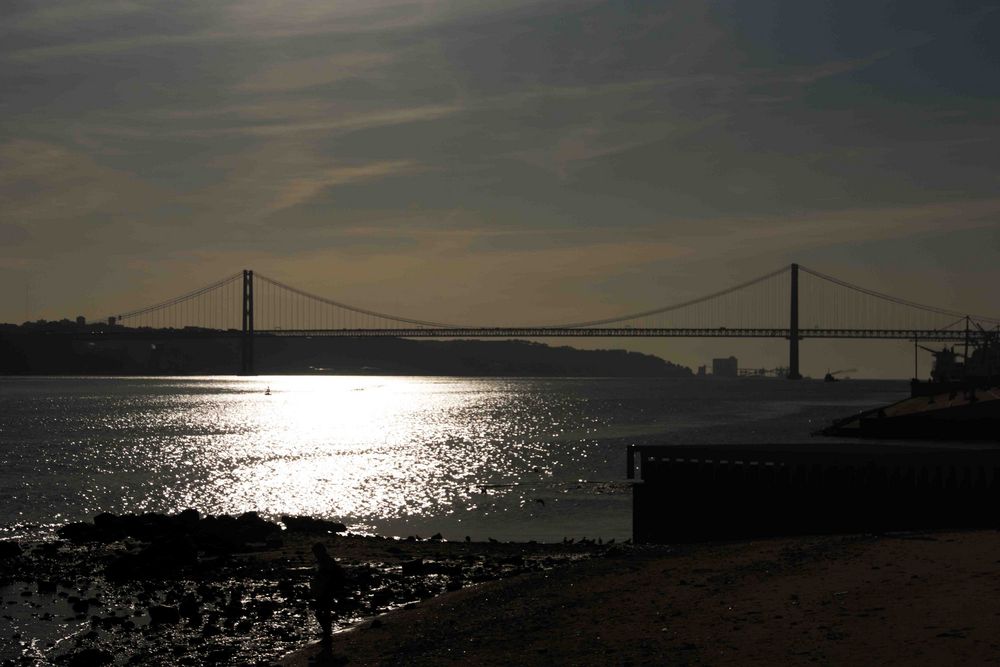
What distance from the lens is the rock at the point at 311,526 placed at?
29.0 m

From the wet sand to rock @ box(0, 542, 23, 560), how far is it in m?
10.4

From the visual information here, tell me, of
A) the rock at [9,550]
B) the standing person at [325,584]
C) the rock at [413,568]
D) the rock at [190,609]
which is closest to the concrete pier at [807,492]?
the rock at [413,568]

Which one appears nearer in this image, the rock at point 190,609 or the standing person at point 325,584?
the standing person at point 325,584

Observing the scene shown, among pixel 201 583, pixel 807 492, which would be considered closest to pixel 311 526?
pixel 201 583

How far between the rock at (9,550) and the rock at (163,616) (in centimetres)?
745

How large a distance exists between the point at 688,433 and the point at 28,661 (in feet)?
199

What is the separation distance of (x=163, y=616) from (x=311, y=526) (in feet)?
38.8

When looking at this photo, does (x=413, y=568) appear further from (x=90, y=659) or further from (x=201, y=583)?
(x=90, y=659)

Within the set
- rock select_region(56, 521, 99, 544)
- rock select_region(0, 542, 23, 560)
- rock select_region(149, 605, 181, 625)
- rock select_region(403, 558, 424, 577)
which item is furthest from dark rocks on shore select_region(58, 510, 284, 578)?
rock select_region(403, 558, 424, 577)

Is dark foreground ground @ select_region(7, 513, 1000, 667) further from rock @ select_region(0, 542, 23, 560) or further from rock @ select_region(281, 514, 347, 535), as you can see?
rock @ select_region(281, 514, 347, 535)

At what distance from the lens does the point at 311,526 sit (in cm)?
2948

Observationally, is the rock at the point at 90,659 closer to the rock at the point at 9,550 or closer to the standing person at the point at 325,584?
the standing person at the point at 325,584

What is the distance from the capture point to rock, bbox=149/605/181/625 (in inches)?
691

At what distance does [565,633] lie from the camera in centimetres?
1474
